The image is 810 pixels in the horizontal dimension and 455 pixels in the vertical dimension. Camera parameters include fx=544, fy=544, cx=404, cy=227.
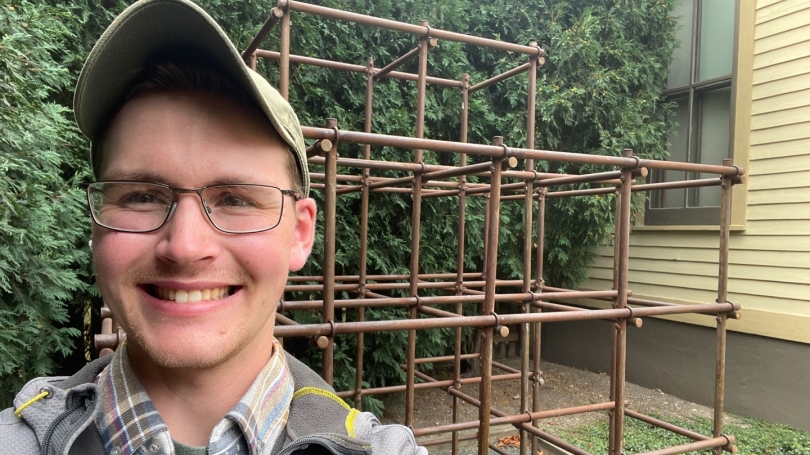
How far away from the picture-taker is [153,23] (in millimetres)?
892

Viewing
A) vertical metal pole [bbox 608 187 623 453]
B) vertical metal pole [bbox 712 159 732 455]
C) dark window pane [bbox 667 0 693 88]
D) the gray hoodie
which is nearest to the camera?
the gray hoodie

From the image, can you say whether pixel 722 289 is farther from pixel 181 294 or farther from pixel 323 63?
pixel 323 63

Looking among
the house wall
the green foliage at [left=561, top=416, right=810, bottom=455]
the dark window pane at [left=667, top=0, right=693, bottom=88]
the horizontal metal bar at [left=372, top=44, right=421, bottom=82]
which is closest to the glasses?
the horizontal metal bar at [left=372, top=44, right=421, bottom=82]

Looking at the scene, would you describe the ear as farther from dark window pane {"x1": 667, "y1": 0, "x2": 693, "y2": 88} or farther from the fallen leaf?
dark window pane {"x1": 667, "y1": 0, "x2": 693, "y2": 88}

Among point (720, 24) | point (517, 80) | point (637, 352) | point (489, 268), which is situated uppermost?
point (720, 24)

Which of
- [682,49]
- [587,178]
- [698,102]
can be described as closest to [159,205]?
[587,178]

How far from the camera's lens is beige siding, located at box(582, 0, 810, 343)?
5.08 metres

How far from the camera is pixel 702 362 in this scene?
5949 mm

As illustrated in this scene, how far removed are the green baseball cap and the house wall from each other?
18.8 feet

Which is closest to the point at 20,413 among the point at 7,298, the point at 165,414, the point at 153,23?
the point at 165,414

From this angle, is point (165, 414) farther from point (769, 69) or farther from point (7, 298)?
point (769, 69)

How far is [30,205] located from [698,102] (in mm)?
6670

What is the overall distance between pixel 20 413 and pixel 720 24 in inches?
287

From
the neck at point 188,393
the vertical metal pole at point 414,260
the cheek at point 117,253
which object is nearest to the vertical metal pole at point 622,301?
the vertical metal pole at point 414,260
